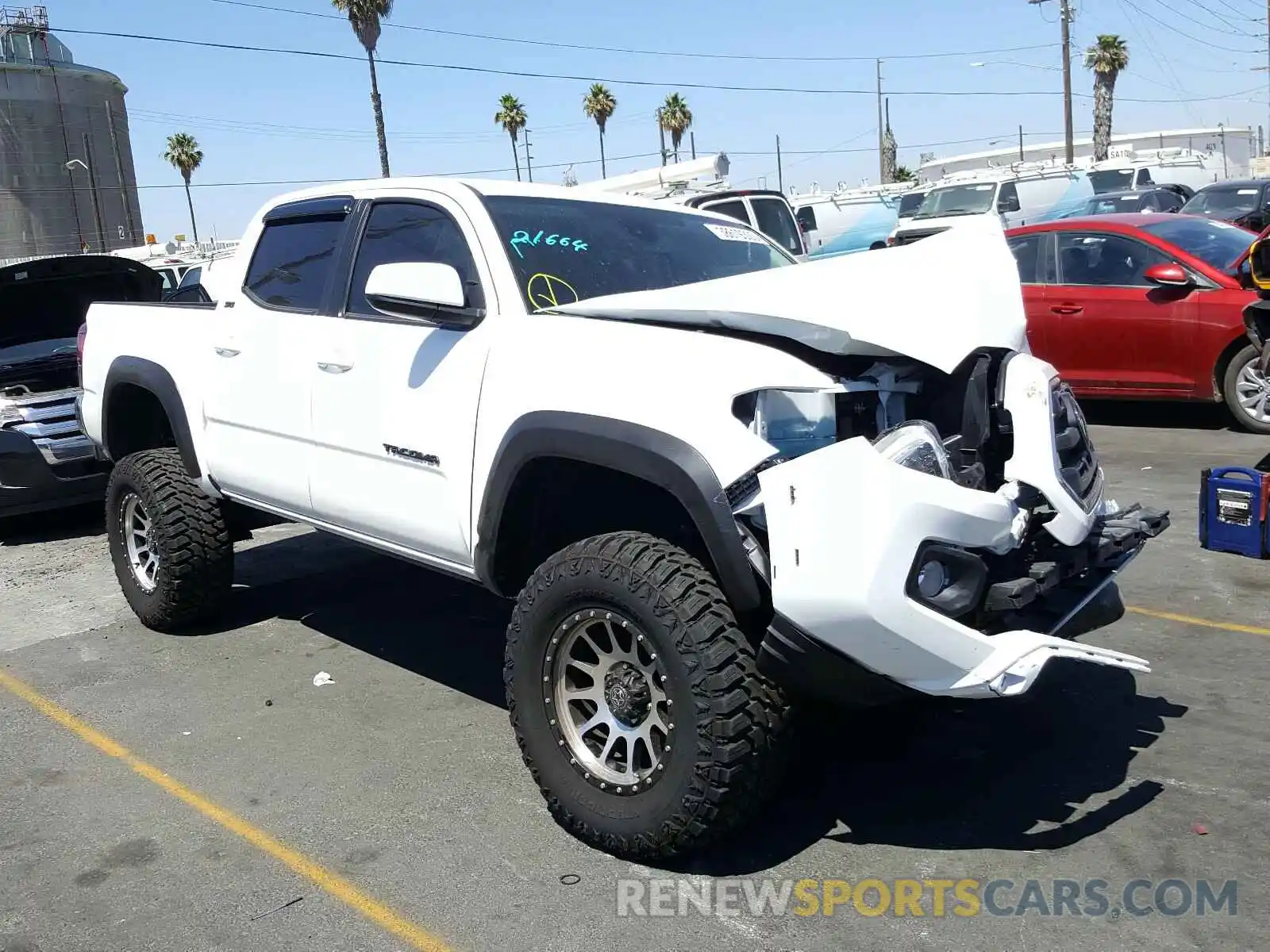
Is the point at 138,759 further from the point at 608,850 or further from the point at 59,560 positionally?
the point at 59,560

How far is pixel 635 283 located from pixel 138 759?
250 cm

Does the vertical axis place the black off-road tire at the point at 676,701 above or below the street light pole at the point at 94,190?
below

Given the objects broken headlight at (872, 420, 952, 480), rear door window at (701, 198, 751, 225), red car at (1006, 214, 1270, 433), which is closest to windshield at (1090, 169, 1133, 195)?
rear door window at (701, 198, 751, 225)

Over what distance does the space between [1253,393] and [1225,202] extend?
11893 mm

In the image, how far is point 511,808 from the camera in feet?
12.6

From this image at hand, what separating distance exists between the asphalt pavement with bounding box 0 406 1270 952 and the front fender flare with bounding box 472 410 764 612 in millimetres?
837

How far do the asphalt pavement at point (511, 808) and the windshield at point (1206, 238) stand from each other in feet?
14.4

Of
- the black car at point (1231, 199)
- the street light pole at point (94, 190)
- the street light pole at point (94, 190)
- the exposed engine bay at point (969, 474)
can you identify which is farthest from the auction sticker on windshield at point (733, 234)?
the street light pole at point (94, 190)

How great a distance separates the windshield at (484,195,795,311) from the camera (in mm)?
4172

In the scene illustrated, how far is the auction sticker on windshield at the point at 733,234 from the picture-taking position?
5.01 meters

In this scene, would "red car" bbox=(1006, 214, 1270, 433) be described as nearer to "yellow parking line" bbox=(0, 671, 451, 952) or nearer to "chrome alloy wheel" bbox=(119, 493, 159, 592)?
"chrome alloy wheel" bbox=(119, 493, 159, 592)

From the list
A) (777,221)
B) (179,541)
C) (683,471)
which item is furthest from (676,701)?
(777,221)

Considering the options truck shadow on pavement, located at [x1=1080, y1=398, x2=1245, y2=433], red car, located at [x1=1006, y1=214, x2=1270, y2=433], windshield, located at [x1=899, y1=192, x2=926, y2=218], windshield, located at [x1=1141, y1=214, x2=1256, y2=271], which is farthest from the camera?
windshield, located at [x1=899, y1=192, x2=926, y2=218]

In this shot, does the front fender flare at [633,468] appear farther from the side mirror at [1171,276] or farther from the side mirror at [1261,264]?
the side mirror at [1171,276]
